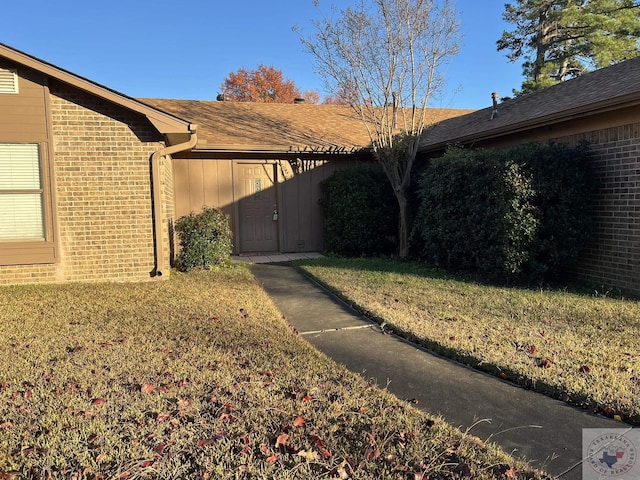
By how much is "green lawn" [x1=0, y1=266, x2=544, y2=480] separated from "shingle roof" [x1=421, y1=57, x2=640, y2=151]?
573 centimetres

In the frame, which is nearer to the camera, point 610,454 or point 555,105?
point 610,454

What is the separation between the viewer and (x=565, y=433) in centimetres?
286

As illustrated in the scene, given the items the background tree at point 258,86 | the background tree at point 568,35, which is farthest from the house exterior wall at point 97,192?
the background tree at point 258,86

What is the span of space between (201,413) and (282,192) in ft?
28.7

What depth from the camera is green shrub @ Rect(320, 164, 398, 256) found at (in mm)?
10602

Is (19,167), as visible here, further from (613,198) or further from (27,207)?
(613,198)

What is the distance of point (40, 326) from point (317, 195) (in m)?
7.62

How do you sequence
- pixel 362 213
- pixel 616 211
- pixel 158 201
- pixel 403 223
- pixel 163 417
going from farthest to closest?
pixel 362 213, pixel 403 223, pixel 158 201, pixel 616 211, pixel 163 417

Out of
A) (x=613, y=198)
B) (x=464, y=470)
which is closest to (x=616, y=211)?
(x=613, y=198)

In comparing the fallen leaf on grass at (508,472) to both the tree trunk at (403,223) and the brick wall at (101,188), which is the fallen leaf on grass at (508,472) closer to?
the brick wall at (101,188)

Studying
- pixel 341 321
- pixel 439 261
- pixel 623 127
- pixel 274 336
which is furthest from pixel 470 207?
pixel 274 336

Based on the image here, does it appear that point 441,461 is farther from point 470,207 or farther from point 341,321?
point 470,207

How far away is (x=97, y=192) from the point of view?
759 centimetres

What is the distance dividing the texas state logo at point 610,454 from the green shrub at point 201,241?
23.3 feet
